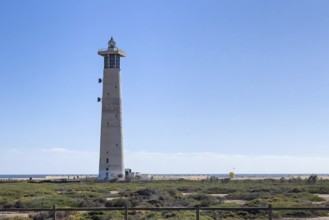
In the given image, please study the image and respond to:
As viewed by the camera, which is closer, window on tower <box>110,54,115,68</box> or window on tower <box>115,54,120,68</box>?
window on tower <box>110,54,115,68</box>

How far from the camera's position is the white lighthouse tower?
69.2m

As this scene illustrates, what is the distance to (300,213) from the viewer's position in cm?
3084

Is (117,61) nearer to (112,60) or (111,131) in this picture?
(112,60)

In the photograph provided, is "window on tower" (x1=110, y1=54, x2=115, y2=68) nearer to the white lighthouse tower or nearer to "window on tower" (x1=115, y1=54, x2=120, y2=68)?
"window on tower" (x1=115, y1=54, x2=120, y2=68)

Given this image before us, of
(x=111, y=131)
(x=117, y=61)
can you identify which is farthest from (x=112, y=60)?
(x=111, y=131)

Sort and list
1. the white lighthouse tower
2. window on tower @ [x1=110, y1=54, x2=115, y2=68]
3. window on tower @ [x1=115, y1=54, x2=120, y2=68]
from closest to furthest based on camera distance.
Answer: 1. the white lighthouse tower
2. window on tower @ [x1=110, y1=54, x2=115, y2=68]
3. window on tower @ [x1=115, y1=54, x2=120, y2=68]

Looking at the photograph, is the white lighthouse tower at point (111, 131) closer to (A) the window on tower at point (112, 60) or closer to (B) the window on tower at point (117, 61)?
(A) the window on tower at point (112, 60)

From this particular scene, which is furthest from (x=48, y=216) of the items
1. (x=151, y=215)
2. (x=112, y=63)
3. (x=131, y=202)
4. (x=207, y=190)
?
(x=112, y=63)

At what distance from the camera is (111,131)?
69312 millimetres

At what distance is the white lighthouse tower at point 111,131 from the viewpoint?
2724 inches

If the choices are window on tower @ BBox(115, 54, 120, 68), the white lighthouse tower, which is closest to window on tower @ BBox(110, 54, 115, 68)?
window on tower @ BBox(115, 54, 120, 68)

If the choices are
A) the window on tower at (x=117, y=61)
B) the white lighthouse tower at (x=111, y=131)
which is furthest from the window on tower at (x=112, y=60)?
the white lighthouse tower at (x=111, y=131)

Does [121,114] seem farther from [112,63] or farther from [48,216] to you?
[48,216]

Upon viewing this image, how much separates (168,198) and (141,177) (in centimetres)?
4038
